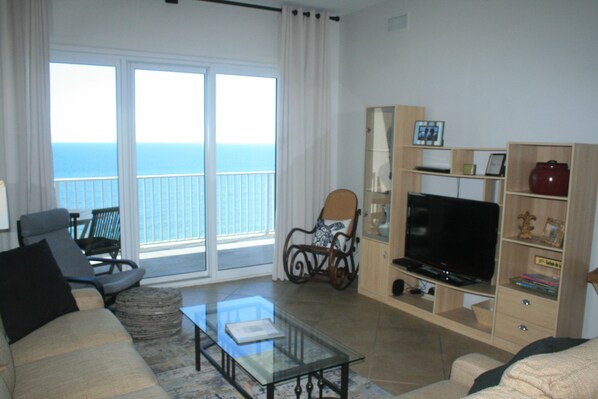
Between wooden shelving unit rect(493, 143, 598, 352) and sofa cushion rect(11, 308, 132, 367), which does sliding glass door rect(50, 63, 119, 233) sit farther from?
wooden shelving unit rect(493, 143, 598, 352)

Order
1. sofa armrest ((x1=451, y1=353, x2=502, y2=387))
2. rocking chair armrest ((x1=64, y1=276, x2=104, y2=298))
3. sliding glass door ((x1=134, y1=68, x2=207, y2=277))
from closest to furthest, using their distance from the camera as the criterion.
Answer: sofa armrest ((x1=451, y1=353, x2=502, y2=387)) < rocking chair armrest ((x1=64, y1=276, x2=104, y2=298)) < sliding glass door ((x1=134, y1=68, x2=207, y2=277))

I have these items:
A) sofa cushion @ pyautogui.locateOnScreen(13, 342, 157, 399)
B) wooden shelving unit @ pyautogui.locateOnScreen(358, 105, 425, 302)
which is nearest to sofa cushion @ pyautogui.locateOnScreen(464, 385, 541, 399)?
sofa cushion @ pyautogui.locateOnScreen(13, 342, 157, 399)

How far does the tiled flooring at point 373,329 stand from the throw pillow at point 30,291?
126 centimetres

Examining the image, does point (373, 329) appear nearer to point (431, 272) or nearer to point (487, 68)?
point (431, 272)

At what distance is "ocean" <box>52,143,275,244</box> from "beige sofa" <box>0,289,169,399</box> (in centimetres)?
201

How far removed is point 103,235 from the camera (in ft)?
15.8

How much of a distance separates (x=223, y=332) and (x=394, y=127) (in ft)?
8.28

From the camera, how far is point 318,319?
432cm

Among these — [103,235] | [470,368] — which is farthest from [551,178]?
[103,235]

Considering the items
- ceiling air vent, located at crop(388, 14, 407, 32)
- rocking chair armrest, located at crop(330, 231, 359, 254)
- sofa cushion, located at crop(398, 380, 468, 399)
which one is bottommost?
sofa cushion, located at crop(398, 380, 468, 399)

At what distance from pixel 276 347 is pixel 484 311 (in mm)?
2002

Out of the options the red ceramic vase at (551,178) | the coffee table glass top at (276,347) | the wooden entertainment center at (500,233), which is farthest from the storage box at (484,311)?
the coffee table glass top at (276,347)

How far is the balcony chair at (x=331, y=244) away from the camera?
5094mm

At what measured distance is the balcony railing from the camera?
15.8 ft
